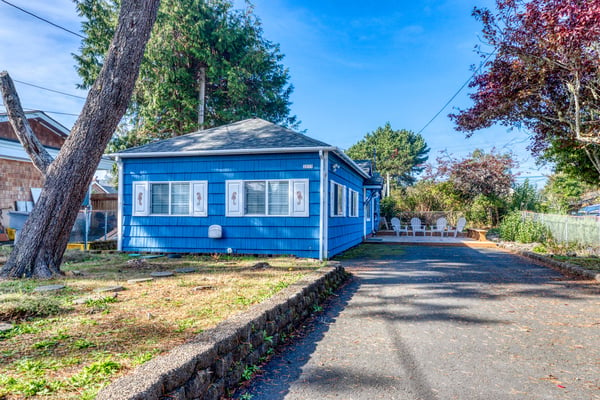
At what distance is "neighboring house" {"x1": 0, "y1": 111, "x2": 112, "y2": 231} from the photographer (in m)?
12.4

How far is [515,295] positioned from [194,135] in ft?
31.5

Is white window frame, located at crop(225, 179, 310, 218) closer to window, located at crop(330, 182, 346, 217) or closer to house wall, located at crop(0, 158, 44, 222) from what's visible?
window, located at crop(330, 182, 346, 217)

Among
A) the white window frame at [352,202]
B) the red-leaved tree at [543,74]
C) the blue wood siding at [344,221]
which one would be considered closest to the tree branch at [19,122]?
the blue wood siding at [344,221]

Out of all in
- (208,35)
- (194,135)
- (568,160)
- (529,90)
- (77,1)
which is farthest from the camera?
(208,35)

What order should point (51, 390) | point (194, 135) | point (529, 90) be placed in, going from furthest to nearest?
point (194, 135) → point (529, 90) → point (51, 390)

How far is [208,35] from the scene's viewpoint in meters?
20.0

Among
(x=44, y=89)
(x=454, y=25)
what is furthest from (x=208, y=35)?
(x=454, y=25)

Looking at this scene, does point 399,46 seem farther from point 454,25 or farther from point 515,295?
point 515,295

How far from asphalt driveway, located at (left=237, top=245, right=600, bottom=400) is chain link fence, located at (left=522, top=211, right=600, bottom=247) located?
4517mm

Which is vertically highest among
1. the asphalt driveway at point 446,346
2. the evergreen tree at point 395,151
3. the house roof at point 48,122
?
the evergreen tree at point 395,151

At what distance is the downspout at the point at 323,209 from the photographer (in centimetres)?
950

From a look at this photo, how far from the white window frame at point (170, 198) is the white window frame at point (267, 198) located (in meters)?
0.69

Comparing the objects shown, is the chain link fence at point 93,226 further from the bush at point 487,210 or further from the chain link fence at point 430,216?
the bush at point 487,210

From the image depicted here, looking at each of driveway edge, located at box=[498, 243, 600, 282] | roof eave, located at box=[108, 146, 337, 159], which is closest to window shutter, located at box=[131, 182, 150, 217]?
roof eave, located at box=[108, 146, 337, 159]
